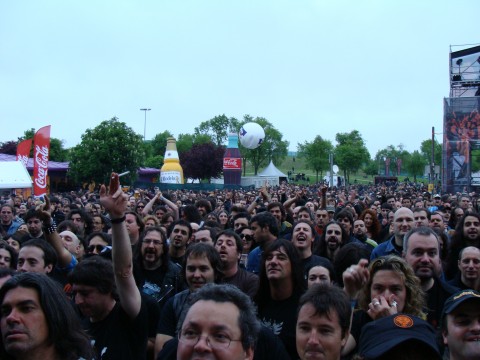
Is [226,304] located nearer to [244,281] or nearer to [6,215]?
[244,281]

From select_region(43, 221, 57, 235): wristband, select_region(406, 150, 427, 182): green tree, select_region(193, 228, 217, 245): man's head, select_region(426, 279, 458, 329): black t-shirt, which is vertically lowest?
select_region(426, 279, 458, 329): black t-shirt

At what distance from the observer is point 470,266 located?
4.86m

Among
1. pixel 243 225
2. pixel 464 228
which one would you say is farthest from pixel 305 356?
pixel 243 225

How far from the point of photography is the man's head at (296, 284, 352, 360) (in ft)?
9.48

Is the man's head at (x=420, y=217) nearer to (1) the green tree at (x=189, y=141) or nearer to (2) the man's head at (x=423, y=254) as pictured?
(2) the man's head at (x=423, y=254)

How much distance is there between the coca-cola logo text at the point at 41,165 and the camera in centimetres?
1569

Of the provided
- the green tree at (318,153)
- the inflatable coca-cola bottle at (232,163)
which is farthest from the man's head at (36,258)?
the green tree at (318,153)

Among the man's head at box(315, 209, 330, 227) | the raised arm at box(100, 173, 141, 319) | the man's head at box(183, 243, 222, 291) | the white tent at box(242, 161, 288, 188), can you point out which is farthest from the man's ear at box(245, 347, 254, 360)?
the white tent at box(242, 161, 288, 188)

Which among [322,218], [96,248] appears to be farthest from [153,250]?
[322,218]

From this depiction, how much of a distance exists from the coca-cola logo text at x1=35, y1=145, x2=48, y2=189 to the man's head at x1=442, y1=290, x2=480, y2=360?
14.5m

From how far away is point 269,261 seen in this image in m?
4.45

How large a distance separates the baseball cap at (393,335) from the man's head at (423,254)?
6.84 ft

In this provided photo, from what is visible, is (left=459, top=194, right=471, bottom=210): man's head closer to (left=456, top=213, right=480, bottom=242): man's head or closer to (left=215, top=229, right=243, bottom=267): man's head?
(left=456, top=213, right=480, bottom=242): man's head

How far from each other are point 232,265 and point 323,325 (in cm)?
240
